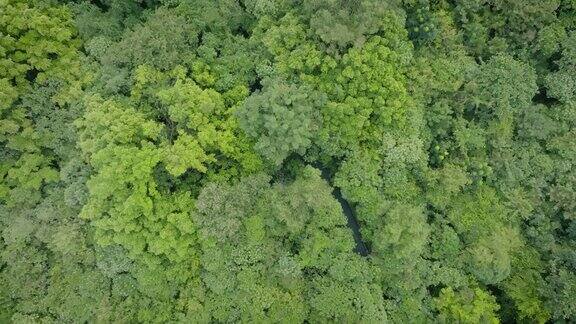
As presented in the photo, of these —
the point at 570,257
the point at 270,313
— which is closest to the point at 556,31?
the point at 570,257

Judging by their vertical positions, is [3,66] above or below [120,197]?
above

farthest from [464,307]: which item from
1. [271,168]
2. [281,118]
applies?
[281,118]

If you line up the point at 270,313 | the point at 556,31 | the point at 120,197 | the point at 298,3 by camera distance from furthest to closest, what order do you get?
the point at 556,31, the point at 298,3, the point at 270,313, the point at 120,197

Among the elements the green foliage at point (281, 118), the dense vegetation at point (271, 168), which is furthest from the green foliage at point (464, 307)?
the green foliage at point (281, 118)

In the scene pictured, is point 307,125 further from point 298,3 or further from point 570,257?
point 570,257

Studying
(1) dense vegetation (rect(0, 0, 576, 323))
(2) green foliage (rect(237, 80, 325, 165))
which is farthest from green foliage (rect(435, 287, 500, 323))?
(2) green foliage (rect(237, 80, 325, 165))

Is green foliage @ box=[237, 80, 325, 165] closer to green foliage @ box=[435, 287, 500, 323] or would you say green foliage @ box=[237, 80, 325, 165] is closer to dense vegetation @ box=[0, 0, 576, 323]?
dense vegetation @ box=[0, 0, 576, 323]

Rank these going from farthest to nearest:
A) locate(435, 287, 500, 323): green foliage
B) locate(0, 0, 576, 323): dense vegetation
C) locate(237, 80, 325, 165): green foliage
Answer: locate(435, 287, 500, 323): green foliage, locate(0, 0, 576, 323): dense vegetation, locate(237, 80, 325, 165): green foliage

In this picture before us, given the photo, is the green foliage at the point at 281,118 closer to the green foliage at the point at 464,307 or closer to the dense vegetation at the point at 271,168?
the dense vegetation at the point at 271,168
